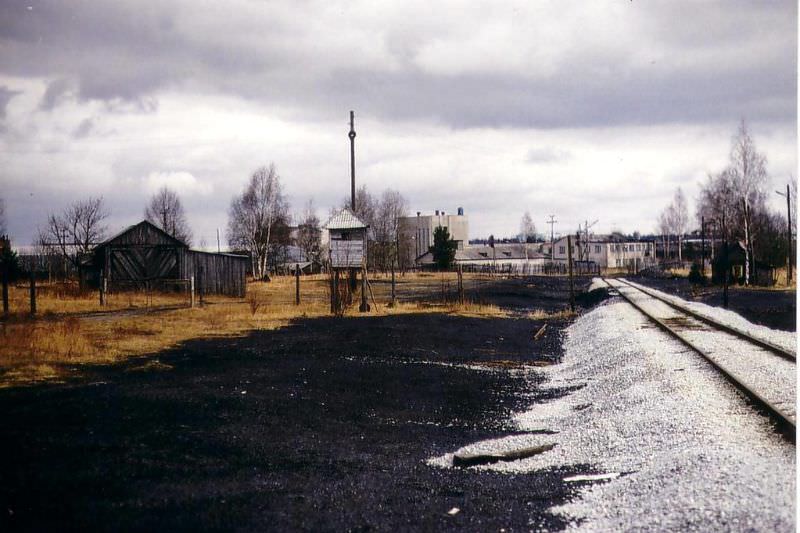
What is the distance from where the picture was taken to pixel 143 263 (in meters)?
33.0

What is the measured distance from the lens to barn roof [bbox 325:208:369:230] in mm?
26578

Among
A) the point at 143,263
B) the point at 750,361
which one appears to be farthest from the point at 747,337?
the point at 143,263

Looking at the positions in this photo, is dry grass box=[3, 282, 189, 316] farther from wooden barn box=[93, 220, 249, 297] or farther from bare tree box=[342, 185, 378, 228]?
bare tree box=[342, 185, 378, 228]

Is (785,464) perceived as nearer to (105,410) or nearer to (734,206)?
(105,410)

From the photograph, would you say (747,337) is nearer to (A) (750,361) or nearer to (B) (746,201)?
(A) (750,361)

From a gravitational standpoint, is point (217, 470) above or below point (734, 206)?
below

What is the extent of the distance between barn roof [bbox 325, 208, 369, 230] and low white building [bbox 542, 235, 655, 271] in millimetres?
87909

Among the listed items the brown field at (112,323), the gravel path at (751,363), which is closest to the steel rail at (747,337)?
the gravel path at (751,363)

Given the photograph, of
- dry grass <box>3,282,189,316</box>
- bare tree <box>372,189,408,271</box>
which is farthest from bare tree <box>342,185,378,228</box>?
dry grass <box>3,282,189,316</box>

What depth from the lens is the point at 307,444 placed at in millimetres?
→ 7762

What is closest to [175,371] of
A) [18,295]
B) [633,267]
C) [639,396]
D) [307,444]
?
[307,444]

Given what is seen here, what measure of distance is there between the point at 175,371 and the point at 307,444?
17.6 feet

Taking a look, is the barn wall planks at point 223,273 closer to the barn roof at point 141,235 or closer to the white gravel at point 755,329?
the barn roof at point 141,235

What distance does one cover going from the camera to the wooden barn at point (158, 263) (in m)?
32.0
